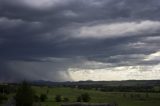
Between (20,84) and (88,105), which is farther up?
(20,84)

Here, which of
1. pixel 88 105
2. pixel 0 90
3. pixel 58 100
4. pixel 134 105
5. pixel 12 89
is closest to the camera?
pixel 88 105

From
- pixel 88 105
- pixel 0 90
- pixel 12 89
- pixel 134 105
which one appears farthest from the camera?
pixel 12 89

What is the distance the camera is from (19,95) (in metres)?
98.3

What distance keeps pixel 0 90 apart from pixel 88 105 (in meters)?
67.9

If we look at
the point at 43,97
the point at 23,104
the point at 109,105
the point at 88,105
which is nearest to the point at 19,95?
the point at 23,104

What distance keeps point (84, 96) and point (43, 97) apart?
1844cm

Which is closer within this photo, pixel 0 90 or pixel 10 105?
pixel 10 105

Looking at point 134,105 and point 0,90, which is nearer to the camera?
point 134,105

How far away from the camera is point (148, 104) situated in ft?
433

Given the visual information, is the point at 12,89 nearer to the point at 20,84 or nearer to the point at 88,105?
the point at 20,84

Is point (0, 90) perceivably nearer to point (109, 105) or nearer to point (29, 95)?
point (29, 95)

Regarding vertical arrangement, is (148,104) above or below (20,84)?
below

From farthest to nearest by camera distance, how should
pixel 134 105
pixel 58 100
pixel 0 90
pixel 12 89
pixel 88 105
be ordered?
pixel 12 89
pixel 0 90
pixel 58 100
pixel 134 105
pixel 88 105

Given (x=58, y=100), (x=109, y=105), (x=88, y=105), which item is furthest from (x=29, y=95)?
(x=58, y=100)
